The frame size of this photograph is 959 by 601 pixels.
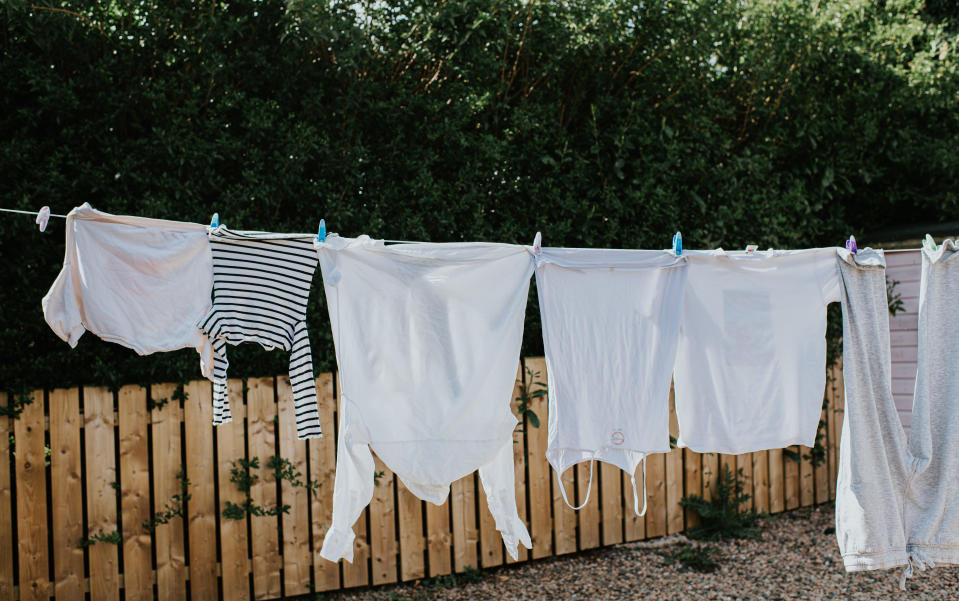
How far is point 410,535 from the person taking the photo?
4402 millimetres

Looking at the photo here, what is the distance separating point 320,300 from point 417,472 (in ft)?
5.12

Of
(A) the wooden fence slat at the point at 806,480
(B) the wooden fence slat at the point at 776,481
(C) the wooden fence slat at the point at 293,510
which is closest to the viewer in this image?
(C) the wooden fence slat at the point at 293,510

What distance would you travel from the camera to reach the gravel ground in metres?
4.26

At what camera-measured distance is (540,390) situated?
4.75m

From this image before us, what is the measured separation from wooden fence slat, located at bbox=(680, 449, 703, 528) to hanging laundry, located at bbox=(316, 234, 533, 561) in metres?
2.65

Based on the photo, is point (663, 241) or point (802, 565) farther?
point (663, 241)

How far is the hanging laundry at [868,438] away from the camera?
3.19 m

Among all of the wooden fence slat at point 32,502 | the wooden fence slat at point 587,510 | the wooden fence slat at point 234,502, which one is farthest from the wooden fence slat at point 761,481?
the wooden fence slat at point 32,502

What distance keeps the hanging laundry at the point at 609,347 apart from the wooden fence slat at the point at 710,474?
2457mm

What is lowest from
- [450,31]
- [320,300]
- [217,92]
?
[320,300]

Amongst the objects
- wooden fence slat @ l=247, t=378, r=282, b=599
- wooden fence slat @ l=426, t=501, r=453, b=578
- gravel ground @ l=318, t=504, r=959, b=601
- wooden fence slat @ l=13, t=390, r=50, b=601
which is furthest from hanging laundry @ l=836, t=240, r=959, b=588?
wooden fence slat @ l=13, t=390, r=50, b=601

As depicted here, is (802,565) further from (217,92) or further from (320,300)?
(217,92)

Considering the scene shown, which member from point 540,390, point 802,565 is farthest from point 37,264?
point 802,565

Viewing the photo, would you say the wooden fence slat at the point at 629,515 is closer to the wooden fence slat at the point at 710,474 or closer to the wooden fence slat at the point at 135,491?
the wooden fence slat at the point at 710,474
